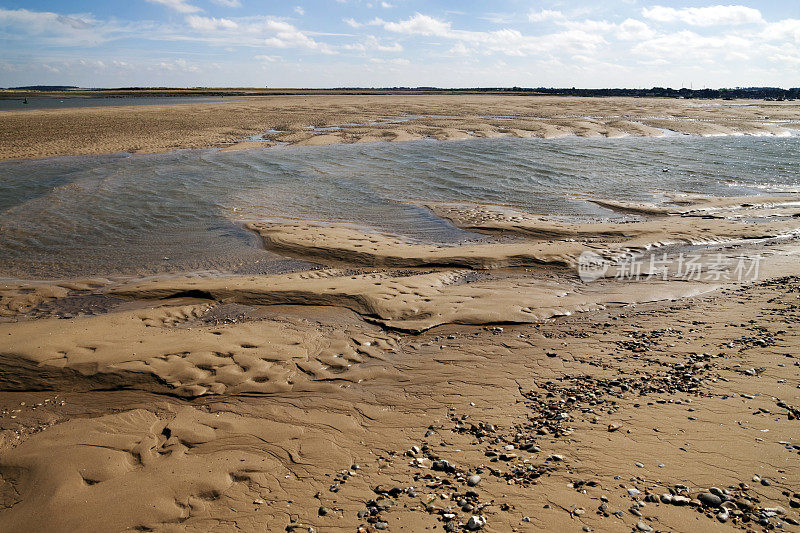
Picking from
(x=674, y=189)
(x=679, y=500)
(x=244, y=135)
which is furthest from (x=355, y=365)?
(x=244, y=135)

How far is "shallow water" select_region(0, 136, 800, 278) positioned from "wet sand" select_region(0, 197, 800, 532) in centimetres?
200

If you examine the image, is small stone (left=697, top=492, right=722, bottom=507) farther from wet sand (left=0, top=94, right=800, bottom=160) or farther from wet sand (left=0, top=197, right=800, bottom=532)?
wet sand (left=0, top=94, right=800, bottom=160)

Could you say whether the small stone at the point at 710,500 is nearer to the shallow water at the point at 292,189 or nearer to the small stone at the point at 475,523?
the small stone at the point at 475,523

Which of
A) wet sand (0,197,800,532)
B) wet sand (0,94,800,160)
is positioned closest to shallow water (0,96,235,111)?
wet sand (0,94,800,160)

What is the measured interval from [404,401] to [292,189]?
1302 centimetres

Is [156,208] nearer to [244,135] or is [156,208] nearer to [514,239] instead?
[514,239]

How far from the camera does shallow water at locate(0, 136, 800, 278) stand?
11008 mm

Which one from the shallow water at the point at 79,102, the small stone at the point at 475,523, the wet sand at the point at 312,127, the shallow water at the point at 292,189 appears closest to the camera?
the small stone at the point at 475,523

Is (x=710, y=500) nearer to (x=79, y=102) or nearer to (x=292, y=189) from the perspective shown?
(x=292, y=189)

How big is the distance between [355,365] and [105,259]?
7.31m

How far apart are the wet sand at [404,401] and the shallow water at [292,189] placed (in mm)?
1997

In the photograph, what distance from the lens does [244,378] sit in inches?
233

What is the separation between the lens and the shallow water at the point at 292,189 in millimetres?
11008

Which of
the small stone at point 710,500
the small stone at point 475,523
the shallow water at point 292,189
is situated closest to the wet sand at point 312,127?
the shallow water at point 292,189
